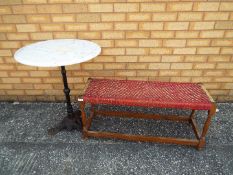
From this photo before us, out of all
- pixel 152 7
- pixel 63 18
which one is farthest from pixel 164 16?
pixel 63 18

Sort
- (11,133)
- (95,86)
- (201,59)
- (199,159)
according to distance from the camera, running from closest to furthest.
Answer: (199,159)
(95,86)
(11,133)
(201,59)

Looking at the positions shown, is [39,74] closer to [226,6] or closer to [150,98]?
[150,98]

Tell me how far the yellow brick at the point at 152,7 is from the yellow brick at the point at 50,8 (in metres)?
1.02

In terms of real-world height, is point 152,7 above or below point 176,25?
above

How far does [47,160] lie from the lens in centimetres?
266

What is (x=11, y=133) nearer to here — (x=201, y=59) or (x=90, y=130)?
(x=90, y=130)

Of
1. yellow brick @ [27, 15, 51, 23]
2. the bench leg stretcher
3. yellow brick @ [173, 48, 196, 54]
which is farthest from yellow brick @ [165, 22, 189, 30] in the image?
yellow brick @ [27, 15, 51, 23]

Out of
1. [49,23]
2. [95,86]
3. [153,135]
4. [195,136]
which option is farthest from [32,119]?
[195,136]

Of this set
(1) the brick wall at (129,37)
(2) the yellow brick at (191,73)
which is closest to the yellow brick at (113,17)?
(1) the brick wall at (129,37)

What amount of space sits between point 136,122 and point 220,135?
3.49ft

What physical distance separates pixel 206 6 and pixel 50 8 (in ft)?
6.24

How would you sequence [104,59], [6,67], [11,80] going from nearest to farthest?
[104,59] < [6,67] < [11,80]

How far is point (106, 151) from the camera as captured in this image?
2773 mm

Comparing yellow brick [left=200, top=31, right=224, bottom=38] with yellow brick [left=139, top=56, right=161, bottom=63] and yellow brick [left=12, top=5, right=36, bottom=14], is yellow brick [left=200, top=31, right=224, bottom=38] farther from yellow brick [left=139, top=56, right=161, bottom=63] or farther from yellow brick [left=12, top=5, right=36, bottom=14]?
yellow brick [left=12, top=5, right=36, bottom=14]
